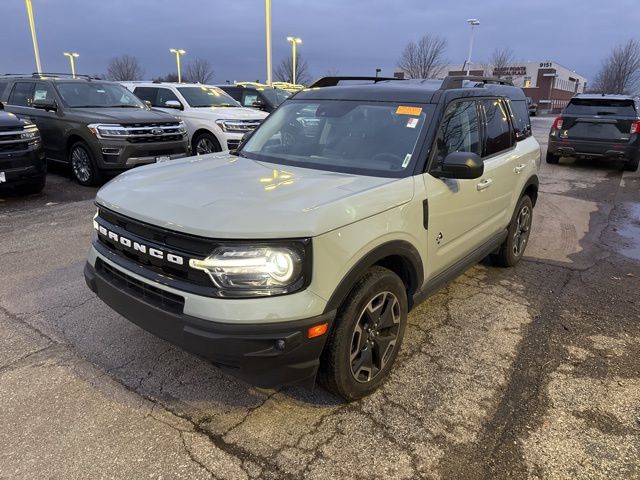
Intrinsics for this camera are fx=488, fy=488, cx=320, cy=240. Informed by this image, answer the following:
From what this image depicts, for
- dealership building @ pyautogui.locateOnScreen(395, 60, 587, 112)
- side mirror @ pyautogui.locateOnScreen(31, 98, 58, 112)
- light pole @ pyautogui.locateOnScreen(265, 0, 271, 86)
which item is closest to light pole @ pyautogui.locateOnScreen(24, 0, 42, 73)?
light pole @ pyautogui.locateOnScreen(265, 0, 271, 86)

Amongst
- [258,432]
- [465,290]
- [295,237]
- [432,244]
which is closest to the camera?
[295,237]

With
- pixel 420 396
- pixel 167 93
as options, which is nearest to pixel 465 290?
pixel 420 396

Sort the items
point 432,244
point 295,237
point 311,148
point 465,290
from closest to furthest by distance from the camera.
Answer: point 295,237, point 432,244, point 311,148, point 465,290

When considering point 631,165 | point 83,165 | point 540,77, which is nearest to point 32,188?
point 83,165

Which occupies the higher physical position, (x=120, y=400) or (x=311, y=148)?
(x=311, y=148)

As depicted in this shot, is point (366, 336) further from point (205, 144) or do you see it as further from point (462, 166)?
point (205, 144)

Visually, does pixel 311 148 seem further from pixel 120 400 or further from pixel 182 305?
pixel 120 400

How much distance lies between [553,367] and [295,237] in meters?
2.22

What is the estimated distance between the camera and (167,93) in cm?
1169

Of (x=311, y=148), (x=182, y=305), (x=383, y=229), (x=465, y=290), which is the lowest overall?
(x=465, y=290)

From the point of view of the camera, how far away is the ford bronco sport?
232cm

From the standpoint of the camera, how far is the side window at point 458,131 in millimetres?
3396

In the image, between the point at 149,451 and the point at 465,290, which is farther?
the point at 465,290

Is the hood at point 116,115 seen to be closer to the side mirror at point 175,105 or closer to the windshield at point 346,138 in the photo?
the side mirror at point 175,105
